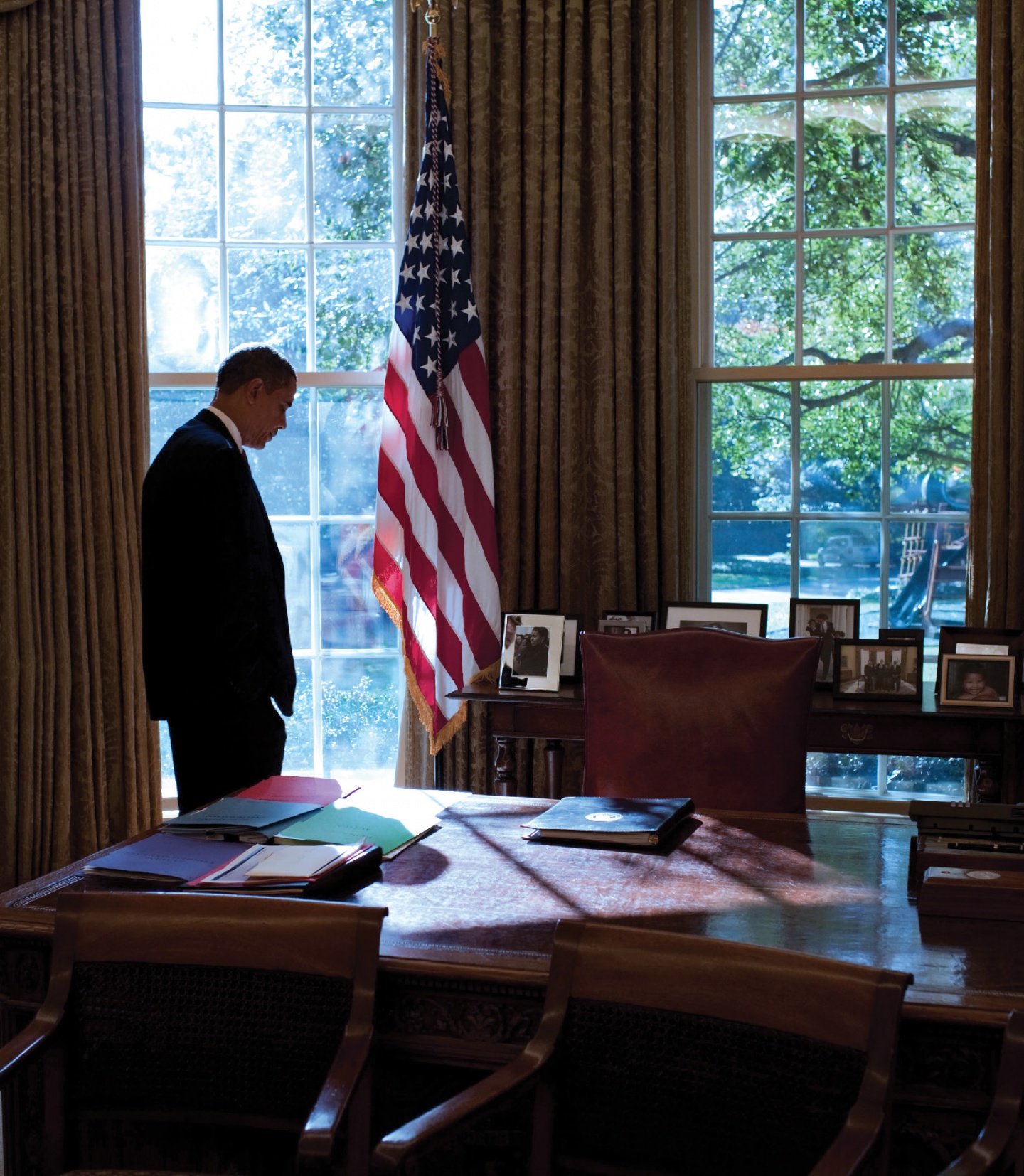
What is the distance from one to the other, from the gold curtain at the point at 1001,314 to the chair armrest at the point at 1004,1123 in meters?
2.45

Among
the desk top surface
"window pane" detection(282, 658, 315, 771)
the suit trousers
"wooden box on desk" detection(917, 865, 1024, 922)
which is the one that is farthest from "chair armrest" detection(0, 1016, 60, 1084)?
"window pane" detection(282, 658, 315, 771)

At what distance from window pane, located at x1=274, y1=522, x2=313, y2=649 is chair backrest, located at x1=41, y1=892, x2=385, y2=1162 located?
260 cm

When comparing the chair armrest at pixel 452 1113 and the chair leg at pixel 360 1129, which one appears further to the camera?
the chair leg at pixel 360 1129

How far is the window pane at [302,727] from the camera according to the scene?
398cm

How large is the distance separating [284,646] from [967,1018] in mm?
1856

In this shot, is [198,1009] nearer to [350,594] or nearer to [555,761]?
[555,761]

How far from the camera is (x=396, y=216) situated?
3.85m

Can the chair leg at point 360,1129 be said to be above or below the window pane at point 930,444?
below

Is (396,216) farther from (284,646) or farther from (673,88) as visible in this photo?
(284,646)

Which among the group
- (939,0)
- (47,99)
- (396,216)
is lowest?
(396,216)

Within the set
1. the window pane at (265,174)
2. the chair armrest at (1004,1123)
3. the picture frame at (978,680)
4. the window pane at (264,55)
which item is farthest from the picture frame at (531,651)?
the chair armrest at (1004,1123)

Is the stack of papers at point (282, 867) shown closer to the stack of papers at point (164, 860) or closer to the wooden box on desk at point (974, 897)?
the stack of papers at point (164, 860)

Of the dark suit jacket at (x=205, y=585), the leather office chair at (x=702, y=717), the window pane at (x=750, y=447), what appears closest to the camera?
the leather office chair at (x=702, y=717)

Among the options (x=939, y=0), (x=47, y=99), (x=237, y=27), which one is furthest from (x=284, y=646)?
(x=939, y=0)
